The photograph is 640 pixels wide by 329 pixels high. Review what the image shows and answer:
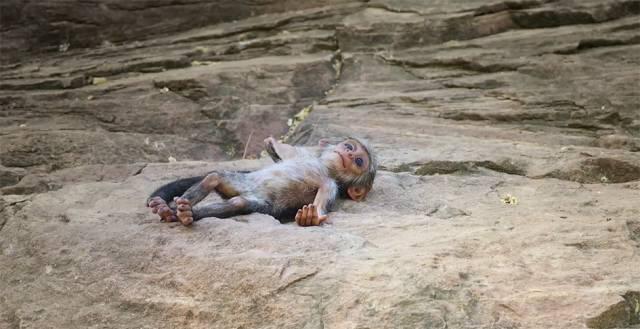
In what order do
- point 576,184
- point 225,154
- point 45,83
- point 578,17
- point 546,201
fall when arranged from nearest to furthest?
point 546,201, point 576,184, point 225,154, point 45,83, point 578,17

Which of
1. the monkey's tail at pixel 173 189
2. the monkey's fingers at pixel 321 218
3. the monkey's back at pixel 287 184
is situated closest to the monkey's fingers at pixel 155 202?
the monkey's tail at pixel 173 189

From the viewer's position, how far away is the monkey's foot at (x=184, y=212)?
4375mm

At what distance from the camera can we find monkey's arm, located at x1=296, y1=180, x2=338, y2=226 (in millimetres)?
4688

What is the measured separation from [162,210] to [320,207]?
3.70ft

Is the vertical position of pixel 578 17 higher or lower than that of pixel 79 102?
higher

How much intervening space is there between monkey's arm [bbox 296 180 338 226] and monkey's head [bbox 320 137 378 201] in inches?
5.3

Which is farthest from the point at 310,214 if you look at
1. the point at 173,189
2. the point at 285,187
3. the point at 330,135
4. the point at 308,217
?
the point at 330,135

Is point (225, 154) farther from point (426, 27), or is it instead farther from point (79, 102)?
point (426, 27)

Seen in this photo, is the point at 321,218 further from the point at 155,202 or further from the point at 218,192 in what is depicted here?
the point at 155,202

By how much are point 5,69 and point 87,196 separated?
511 cm

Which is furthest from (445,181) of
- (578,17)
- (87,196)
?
(578,17)

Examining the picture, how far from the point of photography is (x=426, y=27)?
9.73m

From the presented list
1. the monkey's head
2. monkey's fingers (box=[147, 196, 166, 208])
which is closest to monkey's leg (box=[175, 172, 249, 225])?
monkey's fingers (box=[147, 196, 166, 208])

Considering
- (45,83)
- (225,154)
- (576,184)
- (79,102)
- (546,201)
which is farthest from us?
(45,83)
